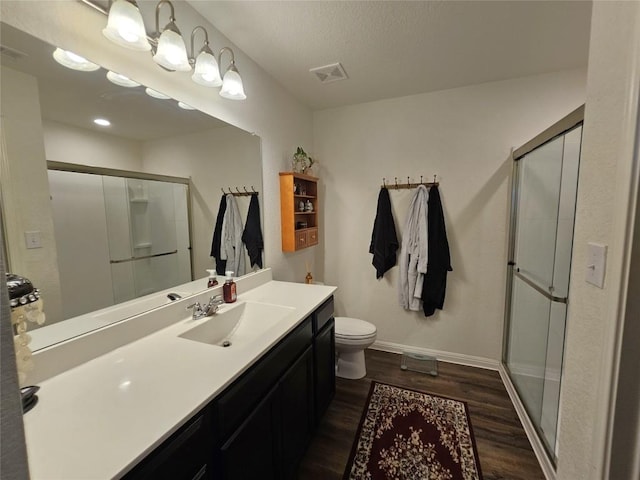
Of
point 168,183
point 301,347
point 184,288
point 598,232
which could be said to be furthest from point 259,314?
point 598,232

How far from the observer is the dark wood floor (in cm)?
157

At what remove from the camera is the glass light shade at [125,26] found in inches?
41.4

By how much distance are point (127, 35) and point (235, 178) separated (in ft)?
2.94

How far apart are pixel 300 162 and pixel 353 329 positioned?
5.10 ft

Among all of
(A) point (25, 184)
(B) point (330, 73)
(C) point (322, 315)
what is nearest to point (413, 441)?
(C) point (322, 315)

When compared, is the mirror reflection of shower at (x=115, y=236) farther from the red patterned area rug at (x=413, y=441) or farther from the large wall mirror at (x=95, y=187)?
the red patterned area rug at (x=413, y=441)

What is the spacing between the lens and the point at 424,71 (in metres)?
2.16

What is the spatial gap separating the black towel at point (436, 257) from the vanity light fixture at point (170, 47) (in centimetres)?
211

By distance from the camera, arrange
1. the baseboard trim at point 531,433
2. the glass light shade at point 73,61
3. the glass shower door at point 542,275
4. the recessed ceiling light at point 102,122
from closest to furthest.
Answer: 1. the glass light shade at point 73,61
2. the recessed ceiling light at point 102,122
3. the baseboard trim at point 531,433
4. the glass shower door at point 542,275

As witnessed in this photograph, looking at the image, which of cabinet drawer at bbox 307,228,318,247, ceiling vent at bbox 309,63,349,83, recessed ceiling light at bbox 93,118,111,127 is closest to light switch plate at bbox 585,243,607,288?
recessed ceiling light at bbox 93,118,111,127

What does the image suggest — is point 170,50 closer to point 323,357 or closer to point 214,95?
point 214,95

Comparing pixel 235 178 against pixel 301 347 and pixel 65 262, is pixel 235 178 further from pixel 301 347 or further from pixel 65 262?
pixel 301 347

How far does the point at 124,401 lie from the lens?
82 centimetres

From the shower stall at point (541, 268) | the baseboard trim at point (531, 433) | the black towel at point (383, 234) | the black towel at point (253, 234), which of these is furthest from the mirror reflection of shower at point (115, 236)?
the baseboard trim at point (531, 433)
